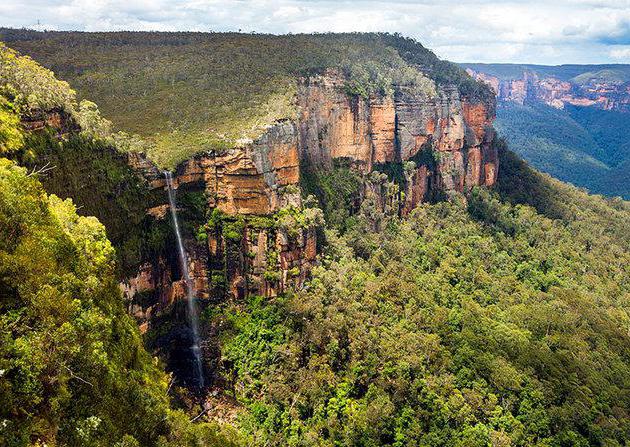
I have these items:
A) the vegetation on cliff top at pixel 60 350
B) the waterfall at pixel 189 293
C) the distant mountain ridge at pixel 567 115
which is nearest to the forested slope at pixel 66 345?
the vegetation on cliff top at pixel 60 350

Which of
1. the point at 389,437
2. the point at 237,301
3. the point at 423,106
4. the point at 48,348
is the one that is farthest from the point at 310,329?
the point at 423,106

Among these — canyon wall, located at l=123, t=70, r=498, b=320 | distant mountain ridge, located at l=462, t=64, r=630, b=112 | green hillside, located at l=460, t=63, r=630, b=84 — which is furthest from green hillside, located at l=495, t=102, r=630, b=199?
canyon wall, located at l=123, t=70, r=498, b=320

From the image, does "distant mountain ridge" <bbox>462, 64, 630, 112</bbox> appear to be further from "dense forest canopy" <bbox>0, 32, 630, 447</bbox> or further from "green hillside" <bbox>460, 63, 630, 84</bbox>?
"dense forest canopy" <bbox>0, 32, 630, 447</bbox>

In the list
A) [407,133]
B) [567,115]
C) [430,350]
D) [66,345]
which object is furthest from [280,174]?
[567,115]

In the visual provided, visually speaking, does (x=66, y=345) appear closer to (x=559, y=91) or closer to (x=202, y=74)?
(x=202, y=74)

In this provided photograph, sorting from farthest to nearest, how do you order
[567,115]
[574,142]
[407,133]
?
1. [567,115]
2. [574,142]
3. [407,133]

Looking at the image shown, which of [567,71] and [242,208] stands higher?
[567,71]

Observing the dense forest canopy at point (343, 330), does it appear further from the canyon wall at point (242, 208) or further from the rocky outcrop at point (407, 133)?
the rocky outcrop at point (407, 133)
